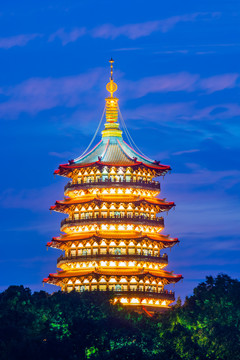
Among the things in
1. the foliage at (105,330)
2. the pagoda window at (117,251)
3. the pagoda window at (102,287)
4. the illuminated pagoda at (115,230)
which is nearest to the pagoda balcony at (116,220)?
the illuminated pagoda at (115,230)

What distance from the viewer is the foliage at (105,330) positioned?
12925 centimetres

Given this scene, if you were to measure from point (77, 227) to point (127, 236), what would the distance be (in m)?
7.43

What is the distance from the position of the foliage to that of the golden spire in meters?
31.3

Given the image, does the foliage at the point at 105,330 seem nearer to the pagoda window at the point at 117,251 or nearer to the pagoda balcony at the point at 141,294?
the pagoda balcony at the point at 141,294

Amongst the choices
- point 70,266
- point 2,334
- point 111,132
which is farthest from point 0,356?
point 111,132

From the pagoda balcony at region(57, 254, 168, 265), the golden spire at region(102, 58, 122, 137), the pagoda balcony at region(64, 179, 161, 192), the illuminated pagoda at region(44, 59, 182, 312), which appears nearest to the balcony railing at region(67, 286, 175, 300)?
the illuminated pagoda at region(44, 59, 182, 312)

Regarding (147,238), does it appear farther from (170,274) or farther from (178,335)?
(178,335)

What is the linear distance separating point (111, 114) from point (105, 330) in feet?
153

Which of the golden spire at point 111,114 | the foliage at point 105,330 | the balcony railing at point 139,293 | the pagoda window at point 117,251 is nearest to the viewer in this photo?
the foliage at point 105,330

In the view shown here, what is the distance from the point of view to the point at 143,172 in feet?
560

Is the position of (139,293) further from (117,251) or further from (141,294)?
(117,251)

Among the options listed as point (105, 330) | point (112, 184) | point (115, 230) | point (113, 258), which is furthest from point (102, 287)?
point (105, 330)

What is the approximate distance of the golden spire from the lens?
17438 centimetres

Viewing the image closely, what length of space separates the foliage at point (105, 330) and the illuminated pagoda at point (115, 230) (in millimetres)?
12723
